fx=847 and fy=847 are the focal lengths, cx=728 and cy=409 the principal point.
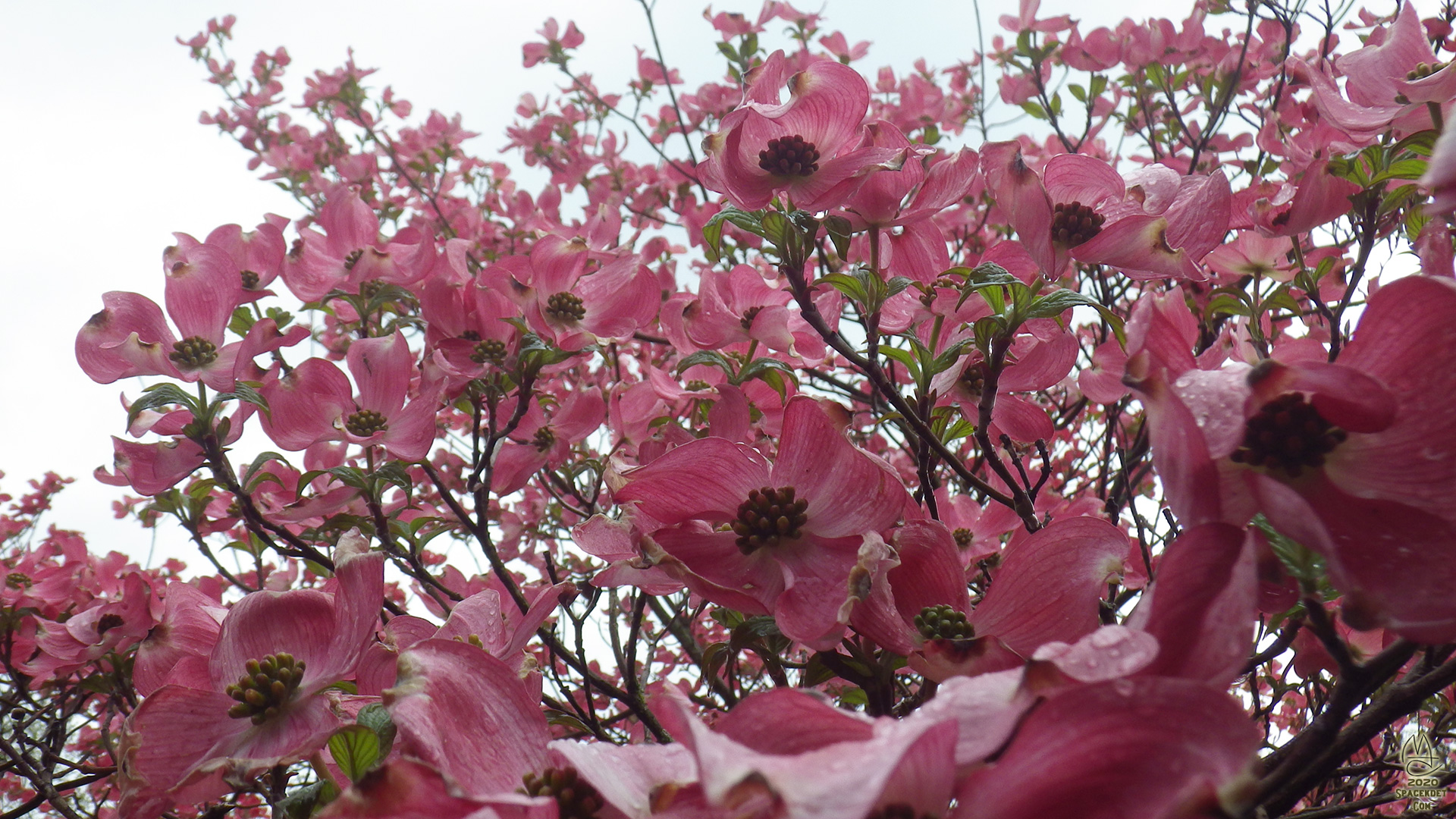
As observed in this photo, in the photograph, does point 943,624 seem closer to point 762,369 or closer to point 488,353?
point 762,369

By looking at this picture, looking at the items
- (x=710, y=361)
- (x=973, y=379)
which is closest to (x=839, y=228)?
(x=710, y=361)

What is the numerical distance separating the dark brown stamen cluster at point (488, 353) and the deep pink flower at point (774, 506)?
2.26 feet

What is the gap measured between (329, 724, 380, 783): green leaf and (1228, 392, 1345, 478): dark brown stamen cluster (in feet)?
1.87

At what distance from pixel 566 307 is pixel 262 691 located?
756mm

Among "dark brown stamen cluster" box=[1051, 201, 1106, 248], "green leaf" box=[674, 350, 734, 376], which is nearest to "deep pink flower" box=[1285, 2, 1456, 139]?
"dark brown stamen cluster" box=[1051, 201, 1106, 248]

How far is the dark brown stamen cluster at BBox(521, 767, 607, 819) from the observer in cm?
51

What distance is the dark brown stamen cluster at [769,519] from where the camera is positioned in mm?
700

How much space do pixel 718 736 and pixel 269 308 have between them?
1.38m

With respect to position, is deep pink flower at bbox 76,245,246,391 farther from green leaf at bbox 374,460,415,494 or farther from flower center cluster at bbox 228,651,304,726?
flower center cluster at bbox 228,651,304,726

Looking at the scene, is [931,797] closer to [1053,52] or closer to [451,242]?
[451,242]

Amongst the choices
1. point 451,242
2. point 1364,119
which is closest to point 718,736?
point 1364,119

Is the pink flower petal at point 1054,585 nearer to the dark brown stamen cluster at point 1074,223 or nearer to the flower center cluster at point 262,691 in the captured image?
the dark brown stamen cluster at point 1074,223

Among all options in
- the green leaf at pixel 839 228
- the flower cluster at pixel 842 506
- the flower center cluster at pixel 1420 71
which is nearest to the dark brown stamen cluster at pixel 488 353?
the flower cluster at pixel 842 506

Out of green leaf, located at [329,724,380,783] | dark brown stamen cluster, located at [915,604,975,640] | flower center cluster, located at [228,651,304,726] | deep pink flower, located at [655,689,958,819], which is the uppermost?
flower center cluster, located at [228,651,304,726]
